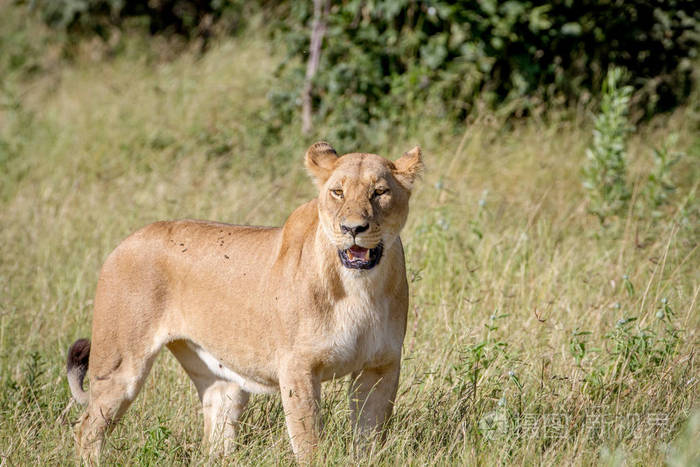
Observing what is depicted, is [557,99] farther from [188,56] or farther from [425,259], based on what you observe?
[188,56]

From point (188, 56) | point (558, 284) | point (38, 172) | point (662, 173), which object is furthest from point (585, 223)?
point (188, 56)

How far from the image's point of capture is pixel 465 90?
7.69 metres

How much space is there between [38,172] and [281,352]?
208 inches

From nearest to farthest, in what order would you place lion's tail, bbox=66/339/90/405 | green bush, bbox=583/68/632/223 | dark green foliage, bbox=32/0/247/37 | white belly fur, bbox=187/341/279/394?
white belly fur, bbox=187/341/279/394, lion's tail, bbox=66/339/90/405, green bush, bbox=583/68/632/223, dark green foliage, bbox=32/0/247/37

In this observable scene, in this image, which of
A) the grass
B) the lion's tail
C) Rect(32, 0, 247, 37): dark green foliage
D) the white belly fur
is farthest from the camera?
Rect(32, 0, 247, 37): dark green foliage

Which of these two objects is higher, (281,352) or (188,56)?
(188,56)

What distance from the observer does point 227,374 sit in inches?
153

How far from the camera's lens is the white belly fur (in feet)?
12.4

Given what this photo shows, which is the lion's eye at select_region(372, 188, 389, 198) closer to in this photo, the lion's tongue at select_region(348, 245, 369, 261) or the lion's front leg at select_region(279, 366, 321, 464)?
the lion's tongue at select_region(348, 245, 369, 261)

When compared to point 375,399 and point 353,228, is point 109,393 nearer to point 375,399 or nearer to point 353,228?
point 375,399

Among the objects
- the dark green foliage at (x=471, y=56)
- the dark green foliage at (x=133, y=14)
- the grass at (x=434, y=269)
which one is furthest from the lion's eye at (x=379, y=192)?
the dark green foliage at (x=133, y=14)

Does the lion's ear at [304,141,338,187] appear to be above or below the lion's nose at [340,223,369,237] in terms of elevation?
above

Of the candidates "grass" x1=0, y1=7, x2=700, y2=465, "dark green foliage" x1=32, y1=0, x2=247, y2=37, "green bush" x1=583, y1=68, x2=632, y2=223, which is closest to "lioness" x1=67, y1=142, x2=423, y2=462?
"grass" x1=0, y1=7, x2=700, y2=465

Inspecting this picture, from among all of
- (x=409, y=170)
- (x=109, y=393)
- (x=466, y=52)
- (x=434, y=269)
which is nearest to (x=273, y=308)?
(x=409, y=170)
